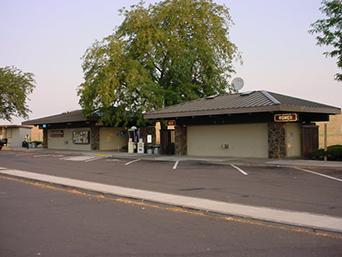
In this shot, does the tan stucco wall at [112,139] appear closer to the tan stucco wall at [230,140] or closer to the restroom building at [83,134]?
the restroom building at [83,134]

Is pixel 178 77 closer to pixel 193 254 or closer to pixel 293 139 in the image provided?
pixel 293 139

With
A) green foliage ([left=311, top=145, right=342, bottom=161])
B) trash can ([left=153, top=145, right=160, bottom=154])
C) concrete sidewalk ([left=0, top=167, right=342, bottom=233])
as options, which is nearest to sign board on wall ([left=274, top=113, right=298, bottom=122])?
green foliage ([left=311, top=145, right=342, bottom=161])

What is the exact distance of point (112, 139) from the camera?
158ft

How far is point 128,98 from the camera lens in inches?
1630

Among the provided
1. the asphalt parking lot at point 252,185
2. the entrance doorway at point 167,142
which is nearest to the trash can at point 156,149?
the entrance doorway at point 167,142

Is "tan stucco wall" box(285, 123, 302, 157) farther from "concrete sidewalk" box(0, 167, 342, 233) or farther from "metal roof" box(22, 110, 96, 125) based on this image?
"metal roof" box(22, 110, 96, 125)

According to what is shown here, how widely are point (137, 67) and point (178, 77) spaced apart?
4103 mm

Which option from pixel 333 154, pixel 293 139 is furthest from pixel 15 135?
pixel 333 154

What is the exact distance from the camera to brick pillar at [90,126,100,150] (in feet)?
153

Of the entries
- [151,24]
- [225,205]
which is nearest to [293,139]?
[151,24]

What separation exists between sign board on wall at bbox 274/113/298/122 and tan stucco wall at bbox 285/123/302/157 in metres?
1.36

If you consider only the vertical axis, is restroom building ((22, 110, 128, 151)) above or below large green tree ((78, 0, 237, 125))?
below

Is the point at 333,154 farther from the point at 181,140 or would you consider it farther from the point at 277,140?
the point at 181,140

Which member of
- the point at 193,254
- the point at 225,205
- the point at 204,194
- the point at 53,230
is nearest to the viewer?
the point at 193,254
